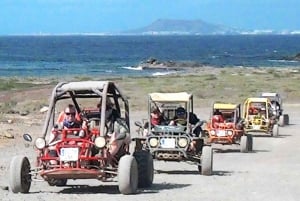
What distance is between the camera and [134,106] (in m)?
45.6

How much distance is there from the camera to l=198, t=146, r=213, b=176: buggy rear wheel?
18422 mm

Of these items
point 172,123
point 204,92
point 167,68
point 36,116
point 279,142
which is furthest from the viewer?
point 167,68

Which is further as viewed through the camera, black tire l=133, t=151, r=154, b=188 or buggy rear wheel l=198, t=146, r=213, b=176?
buggy rear wheel l=198, t=146, r=213, b=176

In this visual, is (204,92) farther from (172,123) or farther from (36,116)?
(172,123)

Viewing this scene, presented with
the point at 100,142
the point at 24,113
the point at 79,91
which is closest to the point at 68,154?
the point at 100,142

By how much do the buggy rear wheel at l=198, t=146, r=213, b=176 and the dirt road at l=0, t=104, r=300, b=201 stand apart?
7.4 inches

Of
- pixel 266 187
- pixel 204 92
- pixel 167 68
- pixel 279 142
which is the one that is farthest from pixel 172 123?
pixel 167 68

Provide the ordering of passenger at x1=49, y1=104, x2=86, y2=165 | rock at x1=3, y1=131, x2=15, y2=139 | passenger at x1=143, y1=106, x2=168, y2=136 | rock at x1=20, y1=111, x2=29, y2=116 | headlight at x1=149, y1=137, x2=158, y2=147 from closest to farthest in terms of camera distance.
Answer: passenger at x1=49, y1=104, x2=86, y2=165, headlight at x1=149, y1=137, x2=158, y2=147, passenger at x1=143, y1=106, x2=168, y2=136, rock at x1=3, y1=131, x2=15, y2=139, rock at x1=20, y1=111, x2=29, y2=116

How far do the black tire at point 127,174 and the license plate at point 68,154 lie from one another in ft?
2.40

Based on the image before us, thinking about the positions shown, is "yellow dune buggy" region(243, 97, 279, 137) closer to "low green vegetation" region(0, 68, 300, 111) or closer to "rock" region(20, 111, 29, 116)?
"rock" region(20, 111, 29, 116)

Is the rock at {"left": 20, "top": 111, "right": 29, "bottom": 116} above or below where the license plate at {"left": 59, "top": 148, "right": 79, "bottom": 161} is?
above

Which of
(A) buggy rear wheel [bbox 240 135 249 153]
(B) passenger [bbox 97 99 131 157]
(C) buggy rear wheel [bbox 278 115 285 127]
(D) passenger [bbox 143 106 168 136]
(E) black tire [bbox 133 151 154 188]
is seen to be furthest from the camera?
(C) buggy rear wheel [bbox 278 115 285 127]

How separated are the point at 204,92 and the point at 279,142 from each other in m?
23.5

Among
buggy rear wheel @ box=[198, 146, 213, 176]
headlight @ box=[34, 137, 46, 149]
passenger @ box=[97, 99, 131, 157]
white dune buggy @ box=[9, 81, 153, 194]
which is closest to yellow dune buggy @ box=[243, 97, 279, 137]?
buggy rear wheel @ box=[198, 146, 213, 176]
